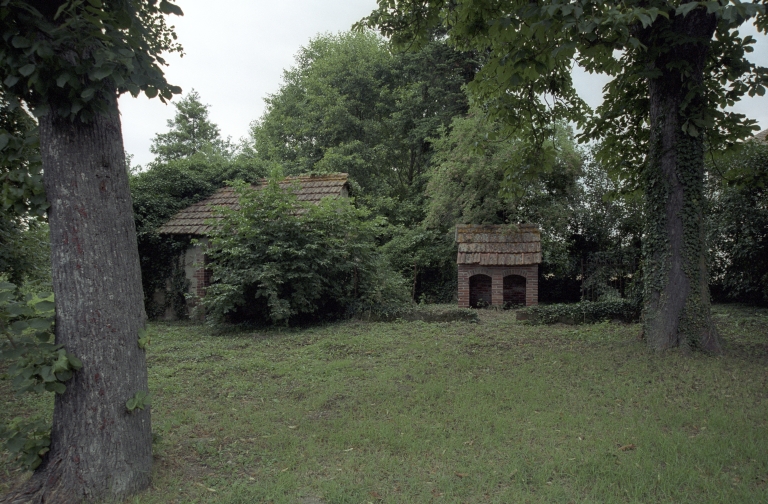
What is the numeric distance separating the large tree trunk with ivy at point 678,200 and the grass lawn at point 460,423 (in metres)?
0.53

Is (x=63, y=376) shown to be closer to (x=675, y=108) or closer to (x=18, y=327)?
(x=18, y=327)

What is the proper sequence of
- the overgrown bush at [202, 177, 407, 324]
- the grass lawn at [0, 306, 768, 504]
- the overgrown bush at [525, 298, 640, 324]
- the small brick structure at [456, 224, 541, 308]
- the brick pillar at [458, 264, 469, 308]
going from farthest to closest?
the brick pillar at [458, 264, 469, 308] → the small brick structure at [456, 224, 541, 308] → the overgrown bush at [202, 177, 407, 324] → the overgrown bush at [525, 298, 640, 324] → the grass lawn at [0, 306, 768, 504]

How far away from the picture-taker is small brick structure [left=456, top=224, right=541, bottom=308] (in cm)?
1695

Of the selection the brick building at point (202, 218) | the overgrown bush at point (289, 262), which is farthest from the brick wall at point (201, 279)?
the overgrown bush at point (289, 262)

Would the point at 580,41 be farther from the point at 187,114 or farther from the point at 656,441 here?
the point at 187,114

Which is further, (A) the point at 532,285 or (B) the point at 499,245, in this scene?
(B) the point at 499,245

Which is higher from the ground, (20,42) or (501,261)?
(20,42)

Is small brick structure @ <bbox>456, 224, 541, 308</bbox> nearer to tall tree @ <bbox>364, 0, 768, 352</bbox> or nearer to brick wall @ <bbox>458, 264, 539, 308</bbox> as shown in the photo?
brick wall @ <bbox>458, 264, 539, 308</bbox>

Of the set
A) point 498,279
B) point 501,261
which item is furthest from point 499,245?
point 498,279

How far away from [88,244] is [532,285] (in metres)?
15.0

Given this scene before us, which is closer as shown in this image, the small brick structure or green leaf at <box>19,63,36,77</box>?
green leaf at <box>19,63,36,77</box>

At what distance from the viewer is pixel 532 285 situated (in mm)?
16891

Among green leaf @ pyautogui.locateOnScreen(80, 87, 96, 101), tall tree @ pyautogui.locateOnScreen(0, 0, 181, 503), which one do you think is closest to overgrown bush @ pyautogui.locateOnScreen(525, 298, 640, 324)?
tall tree @ pyautogui.locateOnScreen(0, 0, 181, 503)

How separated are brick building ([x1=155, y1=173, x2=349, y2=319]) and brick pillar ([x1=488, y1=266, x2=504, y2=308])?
5838 mm
